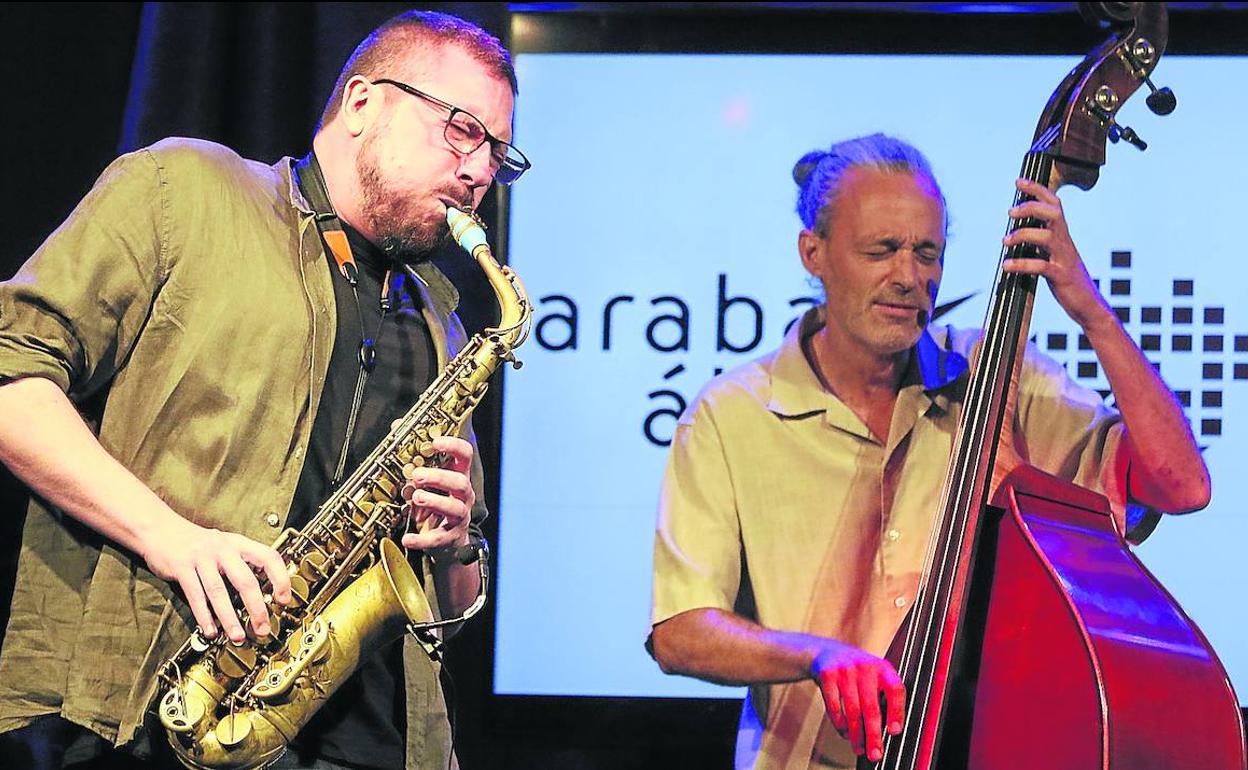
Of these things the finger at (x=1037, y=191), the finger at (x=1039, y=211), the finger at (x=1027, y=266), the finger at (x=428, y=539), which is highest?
the finger at (x=1037, y=191)

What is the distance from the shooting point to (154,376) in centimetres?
210

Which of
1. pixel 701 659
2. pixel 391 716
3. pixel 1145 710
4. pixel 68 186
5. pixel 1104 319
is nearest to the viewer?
pixel 1145 710

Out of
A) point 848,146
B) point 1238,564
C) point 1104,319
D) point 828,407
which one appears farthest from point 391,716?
point 1238,564

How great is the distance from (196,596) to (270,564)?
0.35ft

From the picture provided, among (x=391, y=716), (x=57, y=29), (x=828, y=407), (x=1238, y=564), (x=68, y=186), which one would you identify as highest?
(x=57, y=29)

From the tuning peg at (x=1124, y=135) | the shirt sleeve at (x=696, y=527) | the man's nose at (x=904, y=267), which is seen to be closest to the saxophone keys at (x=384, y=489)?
the shirt sleeve at (x=696, y=527)

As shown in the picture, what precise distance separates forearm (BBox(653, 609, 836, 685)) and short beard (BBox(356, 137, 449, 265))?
0.96m

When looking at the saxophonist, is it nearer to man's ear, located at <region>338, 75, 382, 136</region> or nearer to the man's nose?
man's ear, located at <region>338, 75, 382, 136</region>

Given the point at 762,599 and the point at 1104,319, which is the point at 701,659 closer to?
the point at 762,599

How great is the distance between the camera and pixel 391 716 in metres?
2.28

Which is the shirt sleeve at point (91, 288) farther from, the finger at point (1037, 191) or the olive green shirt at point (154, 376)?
the finger at point (1037, 191)

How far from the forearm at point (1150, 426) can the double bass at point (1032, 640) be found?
23 cm

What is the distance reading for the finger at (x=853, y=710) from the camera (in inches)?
86.3

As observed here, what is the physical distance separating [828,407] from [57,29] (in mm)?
2035
